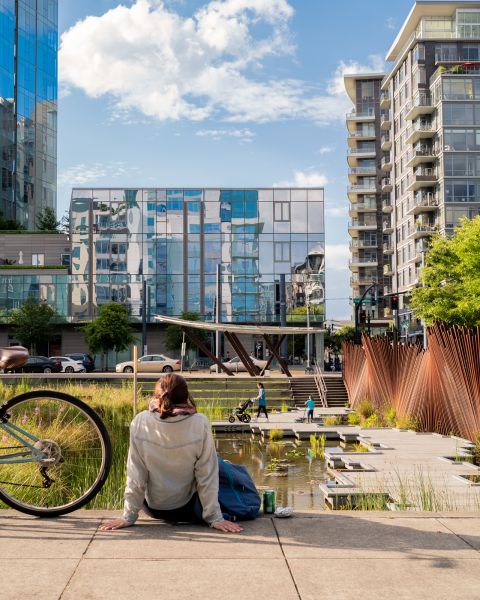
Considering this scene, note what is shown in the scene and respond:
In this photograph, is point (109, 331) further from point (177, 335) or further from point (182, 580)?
point (182, 580)

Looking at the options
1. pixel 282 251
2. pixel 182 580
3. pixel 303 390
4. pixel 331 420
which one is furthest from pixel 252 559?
pixel 282 251

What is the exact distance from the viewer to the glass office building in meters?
94.8

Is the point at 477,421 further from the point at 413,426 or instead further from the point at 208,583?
the point at 208,583

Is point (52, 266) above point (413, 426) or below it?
above

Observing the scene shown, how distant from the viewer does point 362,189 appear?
95438mm

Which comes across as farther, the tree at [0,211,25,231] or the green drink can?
the tree at [0,211,25,231]

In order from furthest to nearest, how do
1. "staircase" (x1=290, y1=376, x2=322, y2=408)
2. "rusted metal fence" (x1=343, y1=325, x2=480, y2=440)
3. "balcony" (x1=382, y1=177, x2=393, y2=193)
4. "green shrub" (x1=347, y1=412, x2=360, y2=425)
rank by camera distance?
"balcony" (x1=382, y1=177, x2=393, y2=193)
"staircase" (x1=290, y1=376, x2=322, y2=408)
"green shrub" (x1=347, y1=412, x2=360, y2=425)
"rusted metal fence" (x1=343, y1=325, x2=480, y2=440)

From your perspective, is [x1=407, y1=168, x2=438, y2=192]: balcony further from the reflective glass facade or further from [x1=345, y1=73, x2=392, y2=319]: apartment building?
[x1=345, y1=73, x2=392, y2=319]: apartment building

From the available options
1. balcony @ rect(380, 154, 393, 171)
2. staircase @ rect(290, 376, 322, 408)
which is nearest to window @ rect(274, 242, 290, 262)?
balcony @ rect(380, 154, 393, 171)

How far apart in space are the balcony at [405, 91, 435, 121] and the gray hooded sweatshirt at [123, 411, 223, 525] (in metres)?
70.5

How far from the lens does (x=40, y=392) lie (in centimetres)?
563

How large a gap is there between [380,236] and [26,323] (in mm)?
48159

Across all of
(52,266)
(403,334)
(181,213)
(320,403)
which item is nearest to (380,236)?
(403,334)

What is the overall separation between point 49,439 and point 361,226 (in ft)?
299
